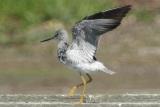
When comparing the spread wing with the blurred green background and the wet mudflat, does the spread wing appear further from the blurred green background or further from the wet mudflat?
the blurred green background

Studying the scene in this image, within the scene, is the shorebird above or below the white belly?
above

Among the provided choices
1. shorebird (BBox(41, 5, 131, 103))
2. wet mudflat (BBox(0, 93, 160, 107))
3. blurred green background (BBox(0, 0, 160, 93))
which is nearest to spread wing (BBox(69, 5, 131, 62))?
shorebird (BBox(41, 5, 131, 103))

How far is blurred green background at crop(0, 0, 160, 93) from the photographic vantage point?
16328 millimetres

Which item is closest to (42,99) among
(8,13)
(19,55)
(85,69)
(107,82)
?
(85,69)

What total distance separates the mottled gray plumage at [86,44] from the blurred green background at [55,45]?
445cm

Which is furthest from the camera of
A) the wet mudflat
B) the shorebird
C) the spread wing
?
the shorebird

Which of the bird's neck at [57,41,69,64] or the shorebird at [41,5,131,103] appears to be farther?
the bird's neck at [57,41,69,64]

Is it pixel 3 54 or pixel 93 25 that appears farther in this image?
pixel 3 54

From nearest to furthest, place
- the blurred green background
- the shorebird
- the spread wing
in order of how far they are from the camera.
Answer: the spread wing < the shorebird < the blurred green background

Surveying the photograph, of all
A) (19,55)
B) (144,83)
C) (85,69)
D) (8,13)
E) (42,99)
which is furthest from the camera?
(8,13)

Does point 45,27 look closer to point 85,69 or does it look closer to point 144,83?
point 144,83

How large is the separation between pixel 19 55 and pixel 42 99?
712cm

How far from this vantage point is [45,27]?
59.2 ft

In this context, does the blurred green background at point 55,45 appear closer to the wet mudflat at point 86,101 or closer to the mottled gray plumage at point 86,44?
the mottled gray plumage at point 86,44
